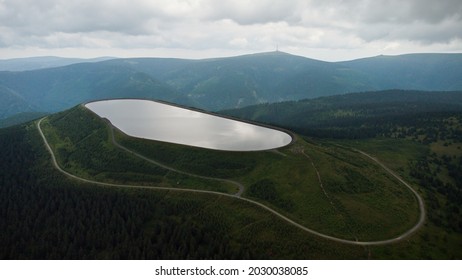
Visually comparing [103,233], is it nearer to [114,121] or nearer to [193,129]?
[193,129]

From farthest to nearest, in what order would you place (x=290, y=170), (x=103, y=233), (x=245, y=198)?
(x=290, y=170) < (x=245, y=198) < (x=103, y=233)

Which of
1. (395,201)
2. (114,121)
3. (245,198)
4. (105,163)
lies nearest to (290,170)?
(245,198)

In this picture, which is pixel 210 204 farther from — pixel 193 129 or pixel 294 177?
pixel 193 129

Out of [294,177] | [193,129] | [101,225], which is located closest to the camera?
[101,225]

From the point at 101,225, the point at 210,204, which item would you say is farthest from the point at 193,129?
the point at 101,225

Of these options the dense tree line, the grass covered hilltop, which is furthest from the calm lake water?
the dense tree line

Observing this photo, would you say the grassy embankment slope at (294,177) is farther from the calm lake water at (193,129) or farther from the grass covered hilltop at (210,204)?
the calm lake water at (193,129)

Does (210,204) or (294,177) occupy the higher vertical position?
(294,177)

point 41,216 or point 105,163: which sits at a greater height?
point 105,163

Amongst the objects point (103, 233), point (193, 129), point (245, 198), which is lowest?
point (103, 233)

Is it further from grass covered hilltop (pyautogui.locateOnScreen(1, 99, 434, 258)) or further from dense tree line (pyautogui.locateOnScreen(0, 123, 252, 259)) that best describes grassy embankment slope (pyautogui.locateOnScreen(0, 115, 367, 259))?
grass covered hilltop (pyautogui.locateOnScreen(1, 99, 434, 258))
